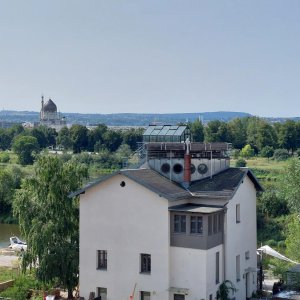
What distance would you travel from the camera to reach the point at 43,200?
35500 millimetres

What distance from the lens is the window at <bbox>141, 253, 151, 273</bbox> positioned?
31.8 meters

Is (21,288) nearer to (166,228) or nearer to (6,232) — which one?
(166,228)

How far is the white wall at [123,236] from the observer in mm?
31406

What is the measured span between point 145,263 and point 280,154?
74.3 m

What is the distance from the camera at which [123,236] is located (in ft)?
106

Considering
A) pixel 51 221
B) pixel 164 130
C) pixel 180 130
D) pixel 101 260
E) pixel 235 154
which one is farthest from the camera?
pixel 235 154

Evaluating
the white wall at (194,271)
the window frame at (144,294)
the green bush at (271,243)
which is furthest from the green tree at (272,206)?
the window frame at (144,294)

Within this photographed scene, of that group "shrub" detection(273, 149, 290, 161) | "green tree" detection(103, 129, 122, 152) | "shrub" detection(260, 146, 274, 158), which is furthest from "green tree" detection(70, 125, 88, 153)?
"shrub" detection(273, 149, 290, 161)

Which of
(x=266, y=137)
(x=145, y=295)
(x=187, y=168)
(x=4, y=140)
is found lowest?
(x=145, y=295)

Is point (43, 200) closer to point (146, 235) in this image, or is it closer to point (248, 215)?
point (146, 235)

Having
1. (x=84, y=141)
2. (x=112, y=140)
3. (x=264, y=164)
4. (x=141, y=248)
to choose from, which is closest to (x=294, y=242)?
(x=141, y=248)

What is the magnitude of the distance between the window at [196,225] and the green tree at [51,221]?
7.48 metres

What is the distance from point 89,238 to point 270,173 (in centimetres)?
5472

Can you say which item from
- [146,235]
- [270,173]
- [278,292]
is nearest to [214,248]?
[146,235]
